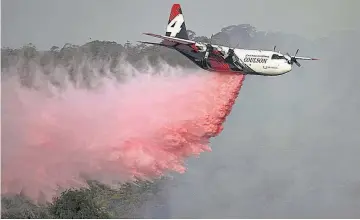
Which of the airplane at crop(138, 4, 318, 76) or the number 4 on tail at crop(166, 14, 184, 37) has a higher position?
the number 4 on tail at crop(166, 14, 184, 37)

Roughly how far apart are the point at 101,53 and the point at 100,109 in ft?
1.36

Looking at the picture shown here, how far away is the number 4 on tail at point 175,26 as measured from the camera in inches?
184

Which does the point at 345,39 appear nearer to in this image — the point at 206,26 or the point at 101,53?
the point at 206,26

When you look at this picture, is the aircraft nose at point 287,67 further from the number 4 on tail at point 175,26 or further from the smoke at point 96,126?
the number 4 on tail at point 175,26

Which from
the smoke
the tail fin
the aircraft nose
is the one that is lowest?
the smoke

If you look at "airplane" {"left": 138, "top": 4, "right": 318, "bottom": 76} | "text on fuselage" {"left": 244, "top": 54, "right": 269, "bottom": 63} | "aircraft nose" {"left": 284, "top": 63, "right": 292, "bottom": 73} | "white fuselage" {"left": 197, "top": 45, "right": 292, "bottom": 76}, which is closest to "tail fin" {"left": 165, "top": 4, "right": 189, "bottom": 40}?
"airplane" {"left": 138, "top": 4, "right": 318, "bottom": 76}

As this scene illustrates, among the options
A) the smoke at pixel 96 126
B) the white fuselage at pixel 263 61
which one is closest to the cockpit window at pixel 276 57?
the white fuselage at pixel 263 61

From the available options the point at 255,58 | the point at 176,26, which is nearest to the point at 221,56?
the point at 255,58

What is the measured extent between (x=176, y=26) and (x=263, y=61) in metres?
0.69

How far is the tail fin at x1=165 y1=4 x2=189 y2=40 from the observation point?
466 cm

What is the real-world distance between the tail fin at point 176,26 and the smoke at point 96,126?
0.97 ft

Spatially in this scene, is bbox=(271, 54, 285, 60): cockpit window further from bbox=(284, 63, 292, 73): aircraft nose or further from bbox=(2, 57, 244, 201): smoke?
bbox=(2, 57, 244, 201): smoke

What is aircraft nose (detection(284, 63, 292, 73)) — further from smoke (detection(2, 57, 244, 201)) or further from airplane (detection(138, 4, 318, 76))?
smoke (detection(2, 57, 244, 201))

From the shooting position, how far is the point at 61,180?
4.61 metres
